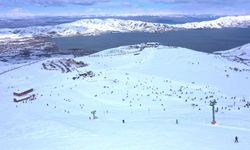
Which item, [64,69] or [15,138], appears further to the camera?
[64,69]

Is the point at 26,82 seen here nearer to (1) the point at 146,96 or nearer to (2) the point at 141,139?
(1) the point at 146,96

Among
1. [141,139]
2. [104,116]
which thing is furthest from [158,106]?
[141,139]

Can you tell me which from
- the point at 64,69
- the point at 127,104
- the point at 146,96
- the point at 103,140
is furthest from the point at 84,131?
the point at 64,69

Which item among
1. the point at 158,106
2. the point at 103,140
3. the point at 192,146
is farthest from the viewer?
the point at 158,106

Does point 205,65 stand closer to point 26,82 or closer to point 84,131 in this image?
point 26,82

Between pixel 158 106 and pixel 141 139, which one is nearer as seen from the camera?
pixel 141 139

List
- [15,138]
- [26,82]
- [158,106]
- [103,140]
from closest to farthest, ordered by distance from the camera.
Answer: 1. [103,140]
2. [15,138]
3. [158,106]
4. [26,82]
